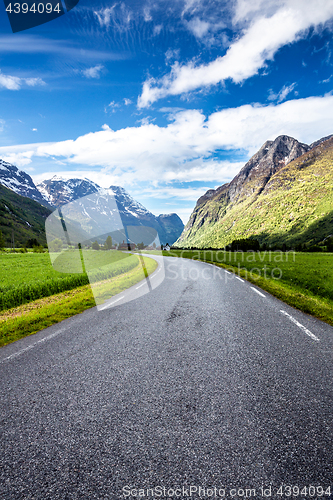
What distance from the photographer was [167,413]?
3.09m

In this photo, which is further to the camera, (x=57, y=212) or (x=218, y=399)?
(x=57, y=212)

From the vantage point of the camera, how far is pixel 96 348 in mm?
5254

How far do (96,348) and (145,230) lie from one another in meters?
30.5

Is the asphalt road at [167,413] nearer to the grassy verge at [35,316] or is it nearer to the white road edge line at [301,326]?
the white road edge line at [301,326]

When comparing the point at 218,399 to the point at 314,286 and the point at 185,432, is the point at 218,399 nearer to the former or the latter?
the point at 185,432

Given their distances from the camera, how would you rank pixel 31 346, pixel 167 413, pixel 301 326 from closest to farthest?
pixel 167 413
pixel 31 346
pixel 301 326

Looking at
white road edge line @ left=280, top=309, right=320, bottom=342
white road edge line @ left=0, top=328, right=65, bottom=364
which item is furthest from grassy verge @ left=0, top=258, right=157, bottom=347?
white road edge line @ left=280, top=309, right=320, bottom=342

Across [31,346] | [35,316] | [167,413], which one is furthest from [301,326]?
[35,316]

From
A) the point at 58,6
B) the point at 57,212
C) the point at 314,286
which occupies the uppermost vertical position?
the point at 58,6

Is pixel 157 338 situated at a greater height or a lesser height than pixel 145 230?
lesser

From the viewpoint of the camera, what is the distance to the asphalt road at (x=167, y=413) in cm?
221

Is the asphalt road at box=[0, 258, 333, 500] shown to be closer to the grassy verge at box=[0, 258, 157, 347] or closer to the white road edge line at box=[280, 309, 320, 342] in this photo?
the white road edge line at box=[280, 309, 320, 342]

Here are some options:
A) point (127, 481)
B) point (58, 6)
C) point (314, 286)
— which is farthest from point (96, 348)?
point (58, 6)

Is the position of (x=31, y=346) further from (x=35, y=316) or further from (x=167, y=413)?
(x=167, y=413)
